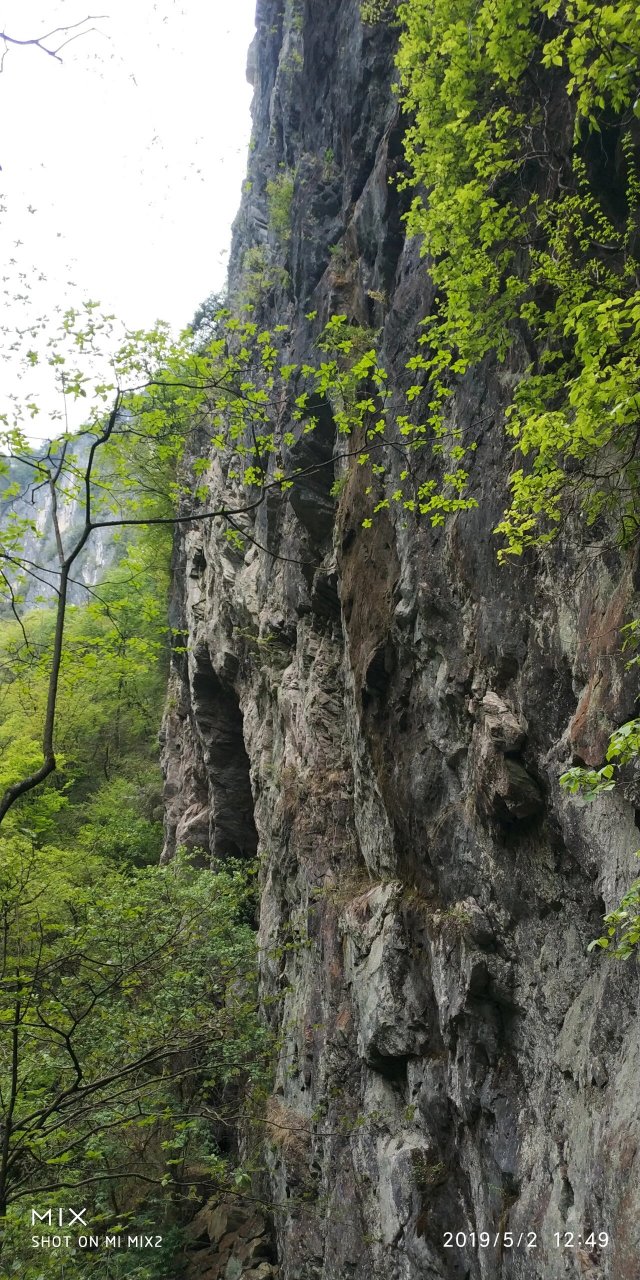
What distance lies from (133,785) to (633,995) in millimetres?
21375

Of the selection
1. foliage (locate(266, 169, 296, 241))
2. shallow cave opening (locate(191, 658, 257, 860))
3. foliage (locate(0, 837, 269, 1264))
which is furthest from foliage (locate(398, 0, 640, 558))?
shallow cave opening (locate(191, 658, 257, 860))

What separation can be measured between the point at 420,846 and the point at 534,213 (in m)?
5.85

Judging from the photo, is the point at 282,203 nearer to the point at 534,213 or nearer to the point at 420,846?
the point at 534,213

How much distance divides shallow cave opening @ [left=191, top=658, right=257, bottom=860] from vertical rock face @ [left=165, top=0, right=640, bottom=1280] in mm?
4532

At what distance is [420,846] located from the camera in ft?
25.2

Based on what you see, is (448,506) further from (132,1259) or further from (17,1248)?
(132,1259)

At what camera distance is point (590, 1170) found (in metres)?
4.43

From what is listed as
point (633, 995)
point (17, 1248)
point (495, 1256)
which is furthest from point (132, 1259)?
point (633, 995)

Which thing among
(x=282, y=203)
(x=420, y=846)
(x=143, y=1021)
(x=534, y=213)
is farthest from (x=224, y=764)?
(x=534, y=213)

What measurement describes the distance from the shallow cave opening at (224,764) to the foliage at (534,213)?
12.7 metres

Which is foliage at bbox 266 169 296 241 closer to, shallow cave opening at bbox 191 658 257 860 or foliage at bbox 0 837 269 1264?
shallow cave opening at bbox 191 658 257 860

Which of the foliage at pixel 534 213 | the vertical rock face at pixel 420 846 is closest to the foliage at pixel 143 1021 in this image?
the vertical rock face at pixel 420 846

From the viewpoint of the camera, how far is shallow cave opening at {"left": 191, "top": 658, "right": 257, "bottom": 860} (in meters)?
18.0

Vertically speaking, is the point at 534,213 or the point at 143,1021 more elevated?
the point at 534,213
